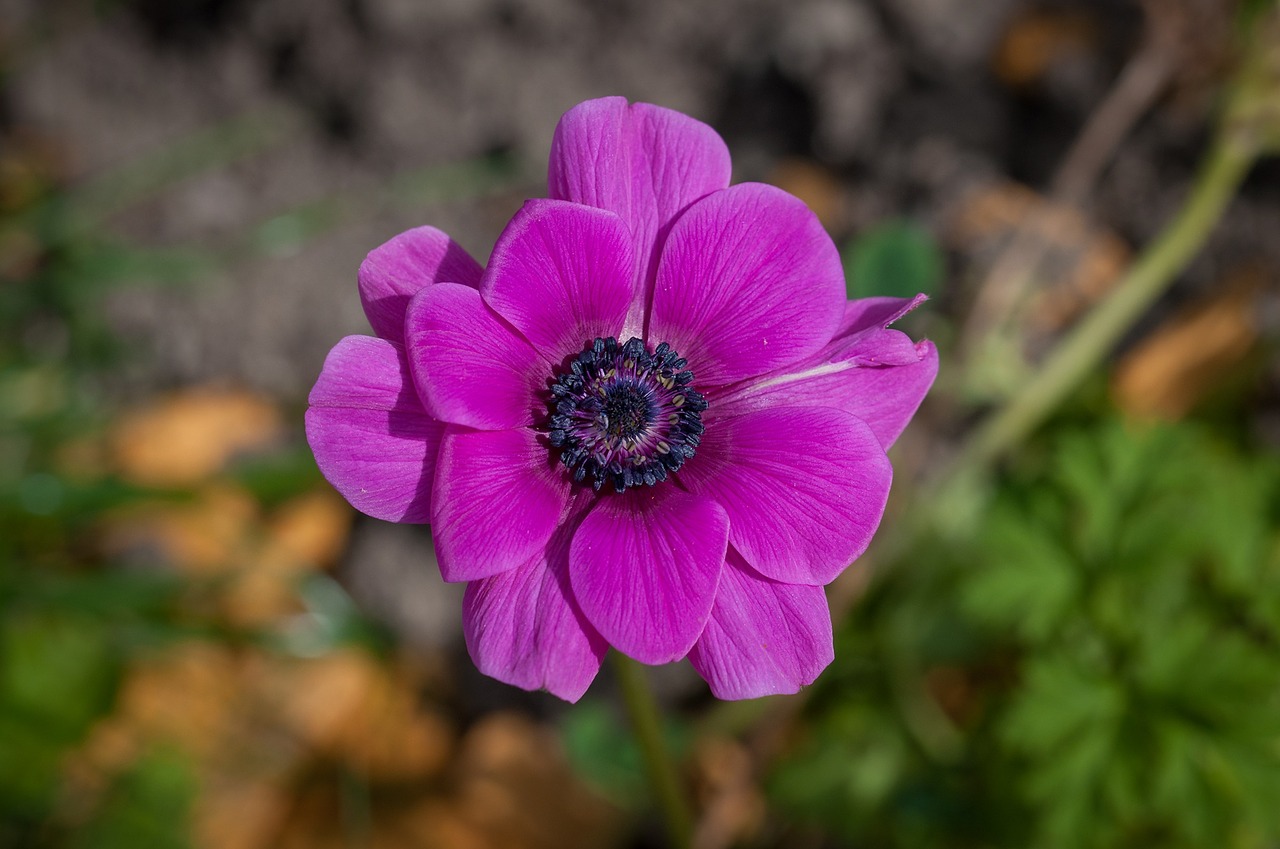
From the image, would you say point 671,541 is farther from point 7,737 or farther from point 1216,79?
point 1216,79

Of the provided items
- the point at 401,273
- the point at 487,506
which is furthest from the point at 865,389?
the point at 401,273

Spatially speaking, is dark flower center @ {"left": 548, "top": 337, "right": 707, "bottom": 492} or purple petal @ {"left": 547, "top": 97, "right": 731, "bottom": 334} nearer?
purple petal @ {"left": 547, "top": 97, "right": 731, "bottom": 334}

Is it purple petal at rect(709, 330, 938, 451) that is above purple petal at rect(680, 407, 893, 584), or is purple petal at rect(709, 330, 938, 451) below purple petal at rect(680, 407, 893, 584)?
above

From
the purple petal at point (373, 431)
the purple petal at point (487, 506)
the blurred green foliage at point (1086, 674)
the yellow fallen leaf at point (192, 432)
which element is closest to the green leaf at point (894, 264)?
the blurred green foliage at point (1086, 674)

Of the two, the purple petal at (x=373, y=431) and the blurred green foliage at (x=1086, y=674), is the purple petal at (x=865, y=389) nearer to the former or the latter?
the purple petal at (x=373, y=431)

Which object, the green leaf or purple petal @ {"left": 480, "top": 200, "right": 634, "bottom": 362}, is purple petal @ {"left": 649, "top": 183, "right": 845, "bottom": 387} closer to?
purple petal @ {"left": 480, "top": 200, "right": 634, "bottom": 362}

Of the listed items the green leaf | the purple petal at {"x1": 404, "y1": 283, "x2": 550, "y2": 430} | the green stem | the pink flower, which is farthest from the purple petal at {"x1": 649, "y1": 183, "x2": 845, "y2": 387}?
the green stem

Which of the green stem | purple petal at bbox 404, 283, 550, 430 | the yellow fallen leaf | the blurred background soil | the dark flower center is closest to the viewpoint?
purple petal at bbox 404, 283, 550, 430

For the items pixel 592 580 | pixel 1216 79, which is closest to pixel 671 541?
pixel 592 580
